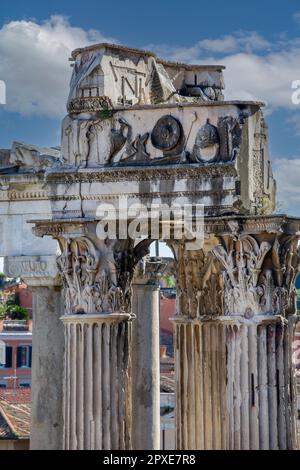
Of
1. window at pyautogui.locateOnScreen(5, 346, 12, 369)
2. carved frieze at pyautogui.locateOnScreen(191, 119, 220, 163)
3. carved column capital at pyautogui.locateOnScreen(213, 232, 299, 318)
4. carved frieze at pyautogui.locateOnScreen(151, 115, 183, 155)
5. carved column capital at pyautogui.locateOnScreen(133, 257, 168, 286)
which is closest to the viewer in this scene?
carved column capital at pyautogui.locateOnScreen(213, 232, 299, 318)

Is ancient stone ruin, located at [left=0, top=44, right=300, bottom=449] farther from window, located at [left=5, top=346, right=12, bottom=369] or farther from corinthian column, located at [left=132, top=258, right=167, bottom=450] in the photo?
window, located at [left=5, top=346, right=12, bottom=369]

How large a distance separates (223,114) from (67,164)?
3.02 meters

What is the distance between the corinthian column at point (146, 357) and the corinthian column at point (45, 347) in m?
1.95

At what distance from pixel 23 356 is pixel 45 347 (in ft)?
263

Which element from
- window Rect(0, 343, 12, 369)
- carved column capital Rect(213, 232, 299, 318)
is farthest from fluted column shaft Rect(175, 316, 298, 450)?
window Rect(0, 343, 12, 369)

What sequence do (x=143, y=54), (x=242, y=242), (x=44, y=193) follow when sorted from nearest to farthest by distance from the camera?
(x=242, y=242) < (x=143, y=54) < (x=44, y=193)

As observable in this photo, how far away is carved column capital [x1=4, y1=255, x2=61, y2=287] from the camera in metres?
34.8

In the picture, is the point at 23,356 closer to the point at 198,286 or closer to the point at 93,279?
the point at 198,286

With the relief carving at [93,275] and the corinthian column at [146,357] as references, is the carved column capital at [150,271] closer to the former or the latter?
the corinthian column at [146,357]

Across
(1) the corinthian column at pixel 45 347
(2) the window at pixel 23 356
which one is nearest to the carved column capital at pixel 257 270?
(1) the corinthian column at pixel 45 347

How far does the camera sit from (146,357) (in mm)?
36312

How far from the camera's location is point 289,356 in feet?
87.9

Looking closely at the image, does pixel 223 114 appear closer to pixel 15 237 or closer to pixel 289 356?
pixel 289 356

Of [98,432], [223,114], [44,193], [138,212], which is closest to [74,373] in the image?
[98,432]
